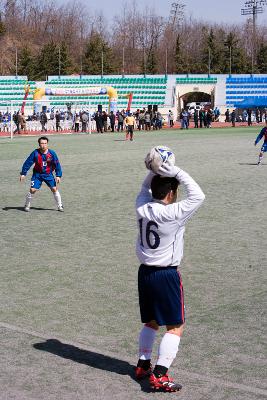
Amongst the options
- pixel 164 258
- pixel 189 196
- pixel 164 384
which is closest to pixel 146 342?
pixel 164 384

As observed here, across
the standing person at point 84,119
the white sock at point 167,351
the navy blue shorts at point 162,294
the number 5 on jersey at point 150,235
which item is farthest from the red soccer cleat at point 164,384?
the standing person at point 84,119

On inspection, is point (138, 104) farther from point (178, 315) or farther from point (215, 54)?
point (178, 315)

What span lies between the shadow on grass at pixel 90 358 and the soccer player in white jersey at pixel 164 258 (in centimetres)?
34

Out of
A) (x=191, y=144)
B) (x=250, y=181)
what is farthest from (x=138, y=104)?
(x=250, y=181)

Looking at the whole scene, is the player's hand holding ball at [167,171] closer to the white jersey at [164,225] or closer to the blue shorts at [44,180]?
the white jersey at [164,225]

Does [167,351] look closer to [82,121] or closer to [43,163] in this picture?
[43,163]

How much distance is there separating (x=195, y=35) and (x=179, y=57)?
89.5ft

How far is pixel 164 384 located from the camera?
5492mm

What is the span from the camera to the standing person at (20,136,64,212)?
49.0 ft

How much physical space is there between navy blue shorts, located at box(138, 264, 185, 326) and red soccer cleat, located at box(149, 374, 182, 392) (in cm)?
39

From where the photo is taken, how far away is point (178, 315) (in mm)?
5578

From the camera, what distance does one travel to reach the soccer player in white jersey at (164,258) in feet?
18.1

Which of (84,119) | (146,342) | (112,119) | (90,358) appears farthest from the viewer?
(112,119)

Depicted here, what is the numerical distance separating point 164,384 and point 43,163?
1024 cm
